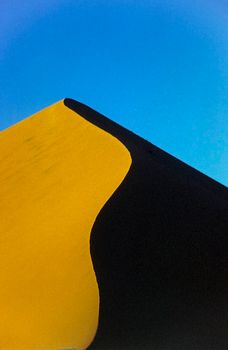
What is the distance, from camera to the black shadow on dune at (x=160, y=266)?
3.50 meters

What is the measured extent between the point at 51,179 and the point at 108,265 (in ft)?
7.20

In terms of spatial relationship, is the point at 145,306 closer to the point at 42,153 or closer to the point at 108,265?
the point at 108,265

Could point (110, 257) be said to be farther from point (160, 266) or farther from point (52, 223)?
point (52, 223)

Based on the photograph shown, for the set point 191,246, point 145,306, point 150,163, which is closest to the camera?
point 145,306

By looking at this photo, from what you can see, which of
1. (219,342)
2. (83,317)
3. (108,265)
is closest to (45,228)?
(108,265)

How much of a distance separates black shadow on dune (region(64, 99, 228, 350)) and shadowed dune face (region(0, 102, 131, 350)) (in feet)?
0.61

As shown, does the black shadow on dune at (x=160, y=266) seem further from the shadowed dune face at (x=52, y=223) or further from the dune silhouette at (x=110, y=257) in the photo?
the shadowed dune face at (x=52, y=223)

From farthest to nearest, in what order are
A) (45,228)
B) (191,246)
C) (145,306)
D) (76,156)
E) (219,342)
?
(76,156) → (45,228) → (191,246) → (145,306) → (219,342)

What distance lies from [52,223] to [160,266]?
5.13 feet

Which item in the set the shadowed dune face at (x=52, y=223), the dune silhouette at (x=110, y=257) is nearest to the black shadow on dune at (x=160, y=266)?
the dune silhouette at (x=110, y=257)

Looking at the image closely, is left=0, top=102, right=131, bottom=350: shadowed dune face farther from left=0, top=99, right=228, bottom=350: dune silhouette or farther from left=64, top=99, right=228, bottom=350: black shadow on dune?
left=64, top=99, right=228, bottom=350: black shadow on dune

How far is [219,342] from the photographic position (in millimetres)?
3455

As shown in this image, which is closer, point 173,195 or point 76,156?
point 173,195

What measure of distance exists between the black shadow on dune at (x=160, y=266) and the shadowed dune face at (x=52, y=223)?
0.61 feet
